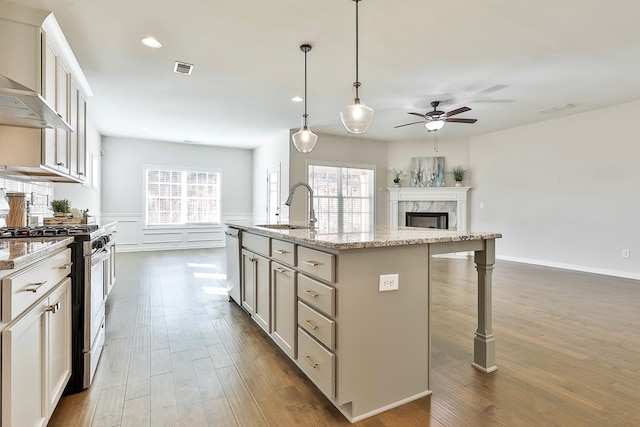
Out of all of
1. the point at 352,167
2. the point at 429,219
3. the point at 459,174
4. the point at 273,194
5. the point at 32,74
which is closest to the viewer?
the point at 32,74

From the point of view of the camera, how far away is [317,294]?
1.79m

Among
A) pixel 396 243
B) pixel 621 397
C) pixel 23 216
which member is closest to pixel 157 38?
pixel 23 216

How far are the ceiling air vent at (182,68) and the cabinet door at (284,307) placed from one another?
2.64m

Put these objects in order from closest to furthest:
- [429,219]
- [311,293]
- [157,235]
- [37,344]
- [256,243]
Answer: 1. [37,344]
2. [311,293]
3. [256,243]
4. [429,219]
5. [157,235]

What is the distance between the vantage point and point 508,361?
2.29 metres

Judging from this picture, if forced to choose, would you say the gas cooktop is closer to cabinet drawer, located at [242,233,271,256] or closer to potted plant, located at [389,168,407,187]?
cabinet drawer, located at [242,233,271,256]

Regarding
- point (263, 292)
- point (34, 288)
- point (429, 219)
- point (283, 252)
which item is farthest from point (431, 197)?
point (34, 288)

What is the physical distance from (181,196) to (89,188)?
2.48 meters

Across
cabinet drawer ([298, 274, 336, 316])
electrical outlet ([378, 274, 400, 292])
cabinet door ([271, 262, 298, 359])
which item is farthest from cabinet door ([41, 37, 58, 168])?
electrical outlet ([378, 274, 400, 292])

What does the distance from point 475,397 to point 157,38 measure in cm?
386

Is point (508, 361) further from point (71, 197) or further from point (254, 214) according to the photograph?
point (254, 214)

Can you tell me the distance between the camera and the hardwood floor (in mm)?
1693

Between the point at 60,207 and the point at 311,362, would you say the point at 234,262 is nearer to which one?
the point at 60,207

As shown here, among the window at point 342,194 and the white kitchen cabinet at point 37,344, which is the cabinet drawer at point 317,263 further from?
the window at point 342,194
